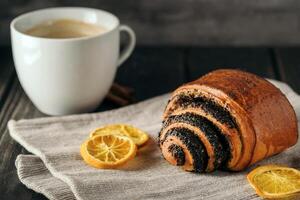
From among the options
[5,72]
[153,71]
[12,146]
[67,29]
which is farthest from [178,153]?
[5,72]

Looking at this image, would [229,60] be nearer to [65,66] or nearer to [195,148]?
[65,66]

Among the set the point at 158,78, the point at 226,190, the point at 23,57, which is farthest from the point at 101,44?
the point at 226,190

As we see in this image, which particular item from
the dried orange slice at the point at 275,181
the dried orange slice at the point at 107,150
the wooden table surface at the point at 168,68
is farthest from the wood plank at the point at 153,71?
the dried orange slice at the point at 275,181

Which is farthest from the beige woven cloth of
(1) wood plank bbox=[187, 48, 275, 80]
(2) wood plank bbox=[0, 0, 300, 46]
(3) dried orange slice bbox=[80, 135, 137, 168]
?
(2) wood plank bbox=[0, 0, 300, 46]

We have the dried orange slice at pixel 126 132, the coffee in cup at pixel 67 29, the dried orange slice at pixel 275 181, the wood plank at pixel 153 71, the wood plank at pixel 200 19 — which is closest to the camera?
the dried orange slice at pixel 275 181

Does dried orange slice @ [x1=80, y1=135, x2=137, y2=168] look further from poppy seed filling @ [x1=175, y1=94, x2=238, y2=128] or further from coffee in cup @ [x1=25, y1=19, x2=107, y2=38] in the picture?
coffee in cup @ [x1=25, y1=19, x2=107, y2=38]

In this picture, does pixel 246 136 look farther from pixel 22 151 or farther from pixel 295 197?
pixel 22 151

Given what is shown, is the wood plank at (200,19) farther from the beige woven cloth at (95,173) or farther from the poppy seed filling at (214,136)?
the poppy seed filling at (214,136)
